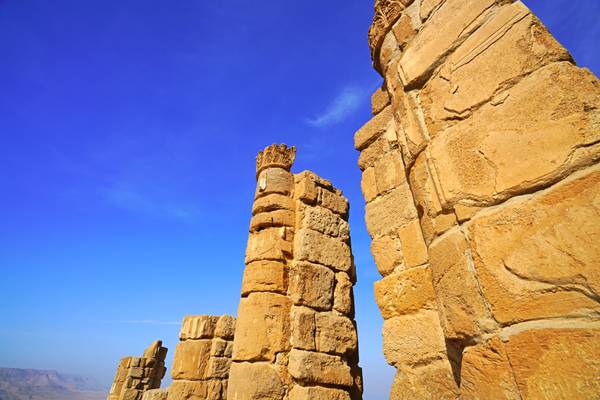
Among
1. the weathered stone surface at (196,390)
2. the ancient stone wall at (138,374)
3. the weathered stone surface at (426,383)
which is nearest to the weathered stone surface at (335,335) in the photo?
the weathered stone surface at (426,383)

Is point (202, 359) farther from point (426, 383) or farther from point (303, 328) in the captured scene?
point (426, 383)

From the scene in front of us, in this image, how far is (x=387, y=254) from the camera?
252cm

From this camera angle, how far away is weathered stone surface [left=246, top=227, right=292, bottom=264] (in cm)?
395

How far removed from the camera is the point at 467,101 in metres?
1.39

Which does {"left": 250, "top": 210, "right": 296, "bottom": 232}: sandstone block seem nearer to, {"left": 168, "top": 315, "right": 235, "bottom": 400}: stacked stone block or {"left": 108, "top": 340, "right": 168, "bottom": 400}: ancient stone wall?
{"left": 168, "top": 315, "right": 235, "bottom": 400}: stacked stone block

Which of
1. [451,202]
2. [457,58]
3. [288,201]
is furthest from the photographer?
[288,201]

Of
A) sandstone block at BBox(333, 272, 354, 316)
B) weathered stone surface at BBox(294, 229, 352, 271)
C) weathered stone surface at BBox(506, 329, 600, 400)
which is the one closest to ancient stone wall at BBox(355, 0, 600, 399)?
weathered stone surface at BBox(506, 329, 600, 400)

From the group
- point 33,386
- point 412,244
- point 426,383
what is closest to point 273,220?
point 412,244

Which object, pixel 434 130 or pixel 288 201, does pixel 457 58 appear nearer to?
pixel 434 130

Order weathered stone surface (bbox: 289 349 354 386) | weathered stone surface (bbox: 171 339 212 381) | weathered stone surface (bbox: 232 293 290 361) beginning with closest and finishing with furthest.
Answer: weathered stone surface (bbox: 289 349 354 386)
weathered stone surface (bbox: 232 293 290 361)
weathered stone surface (bbox: 171 339 212 381)

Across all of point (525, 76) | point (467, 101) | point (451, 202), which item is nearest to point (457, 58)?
point (467, 101)

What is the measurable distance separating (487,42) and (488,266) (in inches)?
37.0

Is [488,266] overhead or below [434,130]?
below

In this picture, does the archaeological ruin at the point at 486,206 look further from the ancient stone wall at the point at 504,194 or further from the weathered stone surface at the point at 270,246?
Result: the weathered stone surface at the point at 270,246
